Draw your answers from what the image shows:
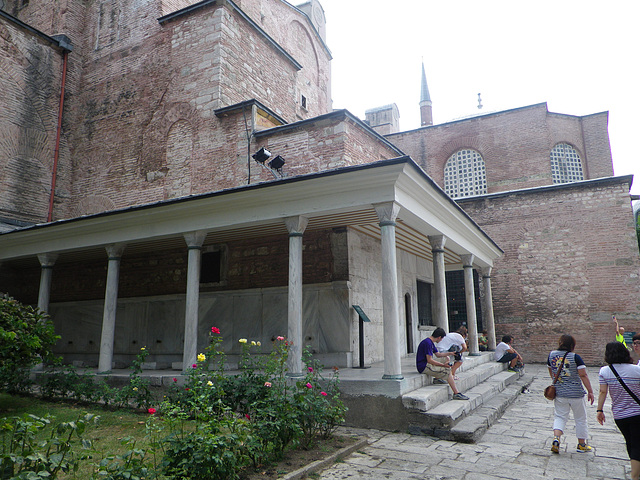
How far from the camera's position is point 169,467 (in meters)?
3.40

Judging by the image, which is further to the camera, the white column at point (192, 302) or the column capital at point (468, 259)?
the column capital at point (468, 259)

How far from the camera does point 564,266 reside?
45.6 ft

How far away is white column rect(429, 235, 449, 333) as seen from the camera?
7787 millimetres

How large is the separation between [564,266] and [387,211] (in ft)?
33.1

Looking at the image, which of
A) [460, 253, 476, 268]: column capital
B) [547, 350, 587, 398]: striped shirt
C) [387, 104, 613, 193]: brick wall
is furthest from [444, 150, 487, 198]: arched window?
[547, 350, 587, 398]: striped shirt

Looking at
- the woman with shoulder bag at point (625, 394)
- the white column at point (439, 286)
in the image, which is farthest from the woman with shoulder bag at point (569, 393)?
the white column at point (439, 286)

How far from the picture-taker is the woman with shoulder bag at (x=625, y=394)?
12.4 feet

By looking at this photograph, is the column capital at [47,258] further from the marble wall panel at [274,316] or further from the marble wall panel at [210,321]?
the marble wall panel at [274,316]

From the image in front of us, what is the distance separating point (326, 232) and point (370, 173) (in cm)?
295

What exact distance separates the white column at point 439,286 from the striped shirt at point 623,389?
3.65 meters

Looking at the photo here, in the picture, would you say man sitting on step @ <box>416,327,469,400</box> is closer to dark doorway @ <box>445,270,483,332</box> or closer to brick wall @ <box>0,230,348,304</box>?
brick wall @ <box>0,230,348,304</box>

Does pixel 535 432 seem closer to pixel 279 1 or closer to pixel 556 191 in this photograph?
pixel 556 191

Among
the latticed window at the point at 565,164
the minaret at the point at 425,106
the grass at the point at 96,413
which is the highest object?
the minaret at the point at 425,106

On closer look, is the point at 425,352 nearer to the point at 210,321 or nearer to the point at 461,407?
the point at 461,407
